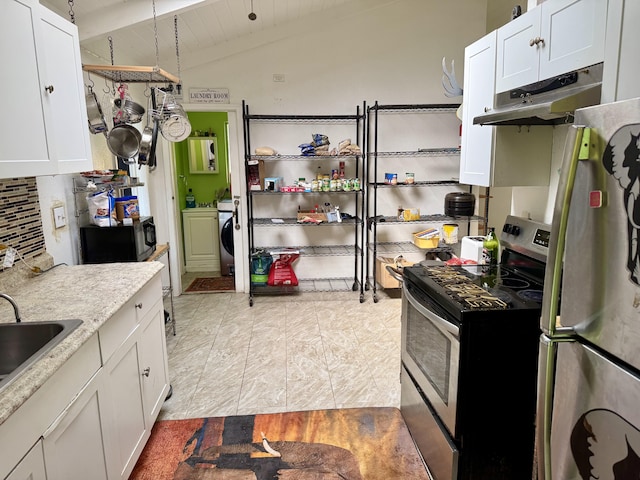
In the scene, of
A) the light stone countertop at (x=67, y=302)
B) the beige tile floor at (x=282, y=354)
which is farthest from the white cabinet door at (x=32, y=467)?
the beige tile floor at (x=282, y=354)

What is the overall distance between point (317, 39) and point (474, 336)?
11.6 feet

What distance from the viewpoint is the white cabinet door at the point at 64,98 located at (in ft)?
5.93

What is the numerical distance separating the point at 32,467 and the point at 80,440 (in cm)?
30

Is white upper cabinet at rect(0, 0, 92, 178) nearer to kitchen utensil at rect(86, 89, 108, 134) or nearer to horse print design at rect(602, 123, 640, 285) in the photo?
kitchen utensil at rect(86, 89, 108, 134)

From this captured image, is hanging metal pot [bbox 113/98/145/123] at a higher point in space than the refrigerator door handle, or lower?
higher

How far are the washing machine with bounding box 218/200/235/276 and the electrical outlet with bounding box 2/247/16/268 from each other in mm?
3064

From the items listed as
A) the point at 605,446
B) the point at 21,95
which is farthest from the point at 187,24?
the point at 605,446

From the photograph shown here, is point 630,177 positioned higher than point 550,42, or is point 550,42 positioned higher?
point 550,42

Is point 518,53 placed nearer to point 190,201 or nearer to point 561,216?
point 561,216

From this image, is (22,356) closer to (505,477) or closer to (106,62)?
(505,477)

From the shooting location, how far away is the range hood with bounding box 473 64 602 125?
145 cm

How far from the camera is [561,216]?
3.33 ft

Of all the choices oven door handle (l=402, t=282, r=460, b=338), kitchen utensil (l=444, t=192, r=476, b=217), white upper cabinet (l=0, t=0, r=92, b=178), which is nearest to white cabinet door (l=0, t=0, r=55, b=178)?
white upper cabinet (l=0, t=0, r=92, b=178)

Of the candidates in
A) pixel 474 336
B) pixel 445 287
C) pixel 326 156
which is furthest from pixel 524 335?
pixel 326 156
